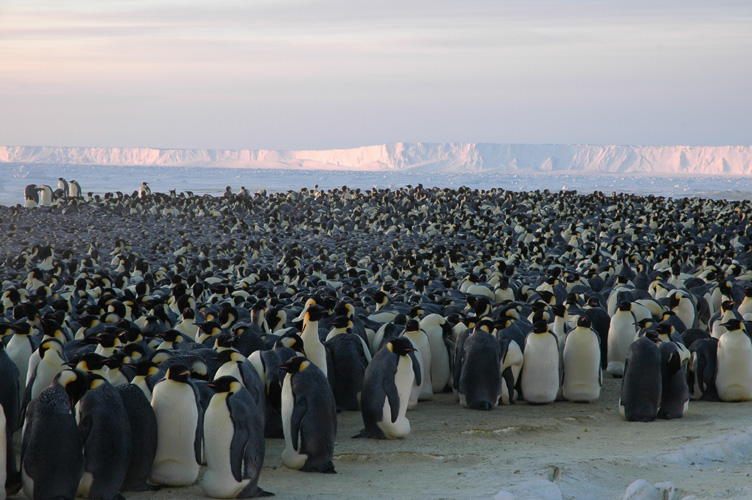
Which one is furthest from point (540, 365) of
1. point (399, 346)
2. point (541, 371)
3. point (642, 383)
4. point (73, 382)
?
point (73, 382)

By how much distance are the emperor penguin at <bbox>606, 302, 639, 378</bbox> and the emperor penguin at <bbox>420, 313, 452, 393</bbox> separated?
1.98 metres

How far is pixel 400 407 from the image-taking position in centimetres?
602

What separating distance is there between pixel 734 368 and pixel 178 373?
207 inches

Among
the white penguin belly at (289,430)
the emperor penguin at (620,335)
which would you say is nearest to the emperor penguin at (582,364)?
the emperor penguin at (620,335)

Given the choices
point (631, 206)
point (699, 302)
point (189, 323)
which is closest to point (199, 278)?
point (189, 323)

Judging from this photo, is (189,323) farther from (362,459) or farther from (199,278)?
(199,278)

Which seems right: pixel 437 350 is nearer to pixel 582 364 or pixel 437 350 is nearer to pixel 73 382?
pixel 582 364

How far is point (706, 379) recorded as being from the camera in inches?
291

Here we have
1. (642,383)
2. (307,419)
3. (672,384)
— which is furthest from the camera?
(672,384)

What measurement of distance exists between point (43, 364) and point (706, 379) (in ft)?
19.2

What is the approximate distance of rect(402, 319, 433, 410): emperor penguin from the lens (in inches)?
279

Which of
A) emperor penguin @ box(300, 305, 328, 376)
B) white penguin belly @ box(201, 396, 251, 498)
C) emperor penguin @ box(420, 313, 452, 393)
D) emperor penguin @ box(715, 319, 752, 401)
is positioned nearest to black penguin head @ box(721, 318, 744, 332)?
emperor penguin @ box(715, 319, 752, 401)

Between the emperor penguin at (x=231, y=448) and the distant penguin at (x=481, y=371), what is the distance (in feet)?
9.14

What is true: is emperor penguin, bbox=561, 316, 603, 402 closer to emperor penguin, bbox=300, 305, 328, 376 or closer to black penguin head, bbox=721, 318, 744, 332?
black penguin head, bbox=721, 318, 744, 332
